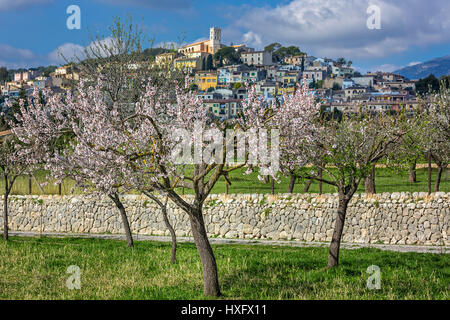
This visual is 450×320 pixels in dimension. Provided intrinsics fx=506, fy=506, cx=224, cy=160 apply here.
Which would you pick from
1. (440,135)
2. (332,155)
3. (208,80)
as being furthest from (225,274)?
(208,80)

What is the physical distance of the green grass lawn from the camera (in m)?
9.62

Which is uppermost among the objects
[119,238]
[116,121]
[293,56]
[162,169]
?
[293,56]

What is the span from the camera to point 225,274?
11.3 metres

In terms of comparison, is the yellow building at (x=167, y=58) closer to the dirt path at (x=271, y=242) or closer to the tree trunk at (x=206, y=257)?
the dirt path at (x=271, y=242)

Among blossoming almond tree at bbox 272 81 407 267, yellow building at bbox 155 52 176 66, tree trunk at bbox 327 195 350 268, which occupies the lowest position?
A: tree trunk at bbox 327 195 350 268

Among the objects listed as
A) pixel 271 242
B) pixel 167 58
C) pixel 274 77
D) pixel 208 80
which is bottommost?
pixel 271 242

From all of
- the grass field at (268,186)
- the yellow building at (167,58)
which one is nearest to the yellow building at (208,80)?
the yellow building at (167,58)

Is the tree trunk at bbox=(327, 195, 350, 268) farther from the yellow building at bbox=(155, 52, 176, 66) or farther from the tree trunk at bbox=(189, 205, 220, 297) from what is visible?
the yellow building at bbox=(155, 52, 176, 66)

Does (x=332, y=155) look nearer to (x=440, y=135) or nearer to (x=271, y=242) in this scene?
(x=271, y=242)

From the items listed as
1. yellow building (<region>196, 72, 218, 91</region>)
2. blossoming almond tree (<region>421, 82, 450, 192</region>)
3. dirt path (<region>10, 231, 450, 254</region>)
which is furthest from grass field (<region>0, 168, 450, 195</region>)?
yellow building (<region>196, 72, 218, 91</region>)

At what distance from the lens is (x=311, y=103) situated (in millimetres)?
17594
